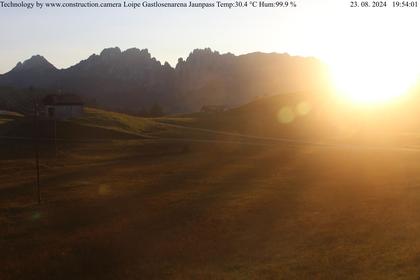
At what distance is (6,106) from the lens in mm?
179250

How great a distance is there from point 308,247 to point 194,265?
19.2 ft

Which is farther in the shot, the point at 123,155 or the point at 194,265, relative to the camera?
the point at 123,155

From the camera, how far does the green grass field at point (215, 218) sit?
2505 centimetres

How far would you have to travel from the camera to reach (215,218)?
34.7 metres

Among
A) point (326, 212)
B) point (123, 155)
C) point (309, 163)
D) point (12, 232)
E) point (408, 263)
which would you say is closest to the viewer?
point (408, 263)

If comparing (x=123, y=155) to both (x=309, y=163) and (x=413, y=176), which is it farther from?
(x=413, y=176)

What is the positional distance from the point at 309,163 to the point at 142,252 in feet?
127

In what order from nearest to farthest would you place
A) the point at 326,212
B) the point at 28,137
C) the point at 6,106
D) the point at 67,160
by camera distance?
the point at 326,212
the point at 67,160
the point at 28,137
the point at 6,106

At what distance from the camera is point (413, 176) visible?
1980 inches

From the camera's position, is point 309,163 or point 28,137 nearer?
point 309,163

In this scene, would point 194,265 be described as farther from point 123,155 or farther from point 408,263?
point 123,155

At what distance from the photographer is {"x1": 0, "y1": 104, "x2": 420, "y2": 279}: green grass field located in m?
25.0

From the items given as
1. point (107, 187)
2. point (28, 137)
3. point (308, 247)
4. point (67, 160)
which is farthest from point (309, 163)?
point (28, 137)

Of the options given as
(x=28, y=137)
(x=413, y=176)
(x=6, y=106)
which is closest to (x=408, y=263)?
(x=413, y=176)
